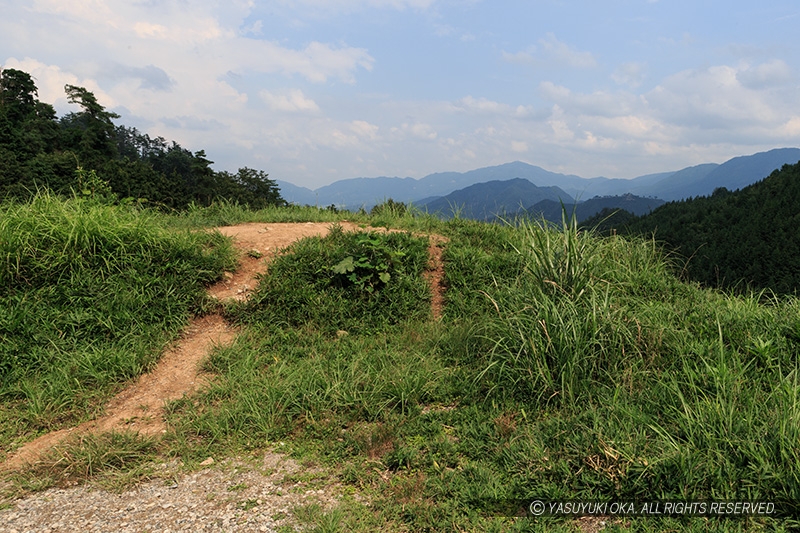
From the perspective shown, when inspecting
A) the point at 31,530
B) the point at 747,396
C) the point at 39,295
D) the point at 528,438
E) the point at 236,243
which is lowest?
the point at 31,530

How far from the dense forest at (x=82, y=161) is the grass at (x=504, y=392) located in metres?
17.2

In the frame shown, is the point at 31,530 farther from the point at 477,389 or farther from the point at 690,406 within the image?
the point at 690,406

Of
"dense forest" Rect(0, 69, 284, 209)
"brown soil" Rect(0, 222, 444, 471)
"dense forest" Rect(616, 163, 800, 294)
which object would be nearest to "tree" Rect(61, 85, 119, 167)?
"dense forest" Rect(0, 69, 284, 209)

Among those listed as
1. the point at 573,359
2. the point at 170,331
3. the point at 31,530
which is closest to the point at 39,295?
the point at 170,331

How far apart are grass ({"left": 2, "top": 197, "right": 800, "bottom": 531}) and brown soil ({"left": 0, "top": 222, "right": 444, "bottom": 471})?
0.21 m

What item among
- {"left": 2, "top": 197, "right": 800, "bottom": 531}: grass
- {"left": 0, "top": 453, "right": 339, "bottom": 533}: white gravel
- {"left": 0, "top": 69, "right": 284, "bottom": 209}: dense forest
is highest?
{"left": 0, "top": 69, "right": 284, "bottom": 209}: dense forest

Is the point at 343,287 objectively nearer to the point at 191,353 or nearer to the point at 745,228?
the point at 191,353

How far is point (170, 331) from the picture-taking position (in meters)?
4.65

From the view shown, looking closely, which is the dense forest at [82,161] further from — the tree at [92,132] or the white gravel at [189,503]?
the white gravel at [189,503]

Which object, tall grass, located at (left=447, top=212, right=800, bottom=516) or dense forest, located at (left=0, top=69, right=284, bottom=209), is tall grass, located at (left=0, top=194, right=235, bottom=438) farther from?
dense forest, located at (left=0, top=69, right=284, bottom=209)

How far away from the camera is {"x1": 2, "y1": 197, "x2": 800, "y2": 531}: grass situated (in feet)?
7.66

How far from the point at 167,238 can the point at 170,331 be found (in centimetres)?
136

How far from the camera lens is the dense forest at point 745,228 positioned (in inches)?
1304

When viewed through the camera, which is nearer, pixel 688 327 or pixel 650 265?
pixel 688 327
